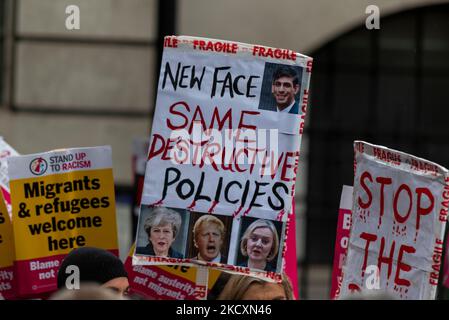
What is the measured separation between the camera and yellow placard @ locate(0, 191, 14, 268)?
6336 mm

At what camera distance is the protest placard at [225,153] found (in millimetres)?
5586

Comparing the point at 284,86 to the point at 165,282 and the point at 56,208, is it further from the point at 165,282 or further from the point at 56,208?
the point at 56,208

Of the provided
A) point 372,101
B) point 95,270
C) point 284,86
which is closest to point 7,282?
point 95,270

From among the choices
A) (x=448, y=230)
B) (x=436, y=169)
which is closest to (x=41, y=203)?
(x=436, y=169)

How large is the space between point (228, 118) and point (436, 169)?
0.93 m

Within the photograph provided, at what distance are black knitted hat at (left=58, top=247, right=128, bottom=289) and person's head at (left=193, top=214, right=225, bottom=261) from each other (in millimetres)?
356

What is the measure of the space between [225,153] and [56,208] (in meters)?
1.05

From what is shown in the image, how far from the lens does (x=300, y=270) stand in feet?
44.1

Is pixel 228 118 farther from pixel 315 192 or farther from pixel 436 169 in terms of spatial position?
pixel 315 192

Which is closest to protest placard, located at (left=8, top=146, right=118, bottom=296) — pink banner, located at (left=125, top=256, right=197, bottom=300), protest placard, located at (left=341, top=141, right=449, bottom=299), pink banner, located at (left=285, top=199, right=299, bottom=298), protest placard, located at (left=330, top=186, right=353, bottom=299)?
pink banner, located at (left=125, top=256, right=197, bottom=300)

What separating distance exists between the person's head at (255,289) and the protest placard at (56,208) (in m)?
0.67

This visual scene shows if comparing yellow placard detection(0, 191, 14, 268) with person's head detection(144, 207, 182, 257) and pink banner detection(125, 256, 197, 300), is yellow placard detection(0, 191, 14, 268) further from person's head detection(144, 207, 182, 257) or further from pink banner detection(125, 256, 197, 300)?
person's head detection(144, 207, 182, 257)

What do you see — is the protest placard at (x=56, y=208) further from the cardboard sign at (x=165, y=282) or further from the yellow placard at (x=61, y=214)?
the cardboard sign at (x=165, y=282)

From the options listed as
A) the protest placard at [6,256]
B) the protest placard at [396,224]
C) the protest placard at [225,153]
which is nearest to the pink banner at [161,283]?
the protest placard at [225,153]
